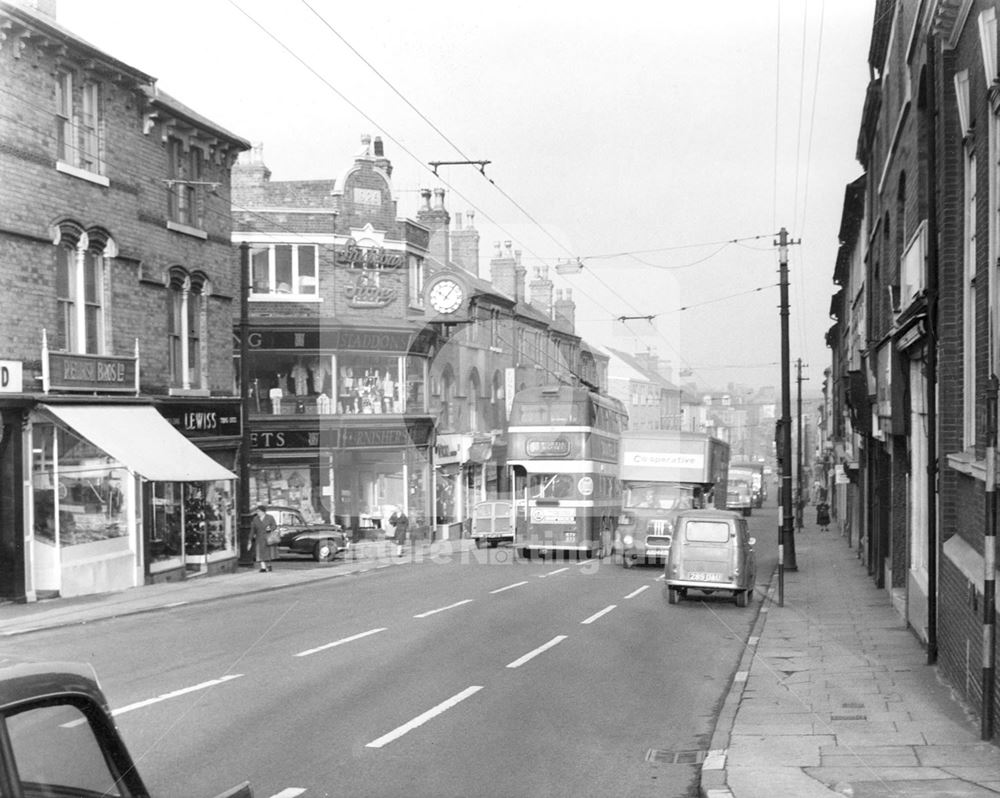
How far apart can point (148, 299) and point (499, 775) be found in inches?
742

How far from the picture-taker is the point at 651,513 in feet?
101

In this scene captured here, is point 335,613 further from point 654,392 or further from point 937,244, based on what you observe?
point 654,392

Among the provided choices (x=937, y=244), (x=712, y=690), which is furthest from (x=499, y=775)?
(x=937, y=244)

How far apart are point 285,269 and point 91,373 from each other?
19.5m

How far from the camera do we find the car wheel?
33.4 metres

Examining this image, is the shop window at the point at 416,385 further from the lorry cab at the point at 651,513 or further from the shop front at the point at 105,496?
the shop front at the point at 105,496

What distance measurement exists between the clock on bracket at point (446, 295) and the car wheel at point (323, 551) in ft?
45.2

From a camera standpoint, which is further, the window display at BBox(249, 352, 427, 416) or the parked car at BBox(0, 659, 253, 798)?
the window display at BBox(249, 352, 427, 416)

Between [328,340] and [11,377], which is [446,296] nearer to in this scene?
[328,340]

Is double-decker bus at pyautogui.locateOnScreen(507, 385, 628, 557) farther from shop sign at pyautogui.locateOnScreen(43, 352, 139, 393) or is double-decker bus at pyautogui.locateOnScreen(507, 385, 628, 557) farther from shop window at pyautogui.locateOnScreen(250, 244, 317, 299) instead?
shop window at pyautogui.locateOnScreen(250, 244, 317, 299)

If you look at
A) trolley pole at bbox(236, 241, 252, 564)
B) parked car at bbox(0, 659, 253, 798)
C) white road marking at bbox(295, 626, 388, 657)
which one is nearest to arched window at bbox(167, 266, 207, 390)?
trolley pole at bbox(236, 241, 252, 564)

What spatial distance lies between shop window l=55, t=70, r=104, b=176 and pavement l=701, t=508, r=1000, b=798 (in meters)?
15.5

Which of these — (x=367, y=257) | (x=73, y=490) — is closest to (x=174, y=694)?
(x=73, y=490)

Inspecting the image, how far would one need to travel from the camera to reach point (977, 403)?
11016mm
